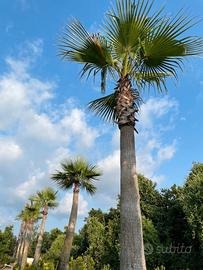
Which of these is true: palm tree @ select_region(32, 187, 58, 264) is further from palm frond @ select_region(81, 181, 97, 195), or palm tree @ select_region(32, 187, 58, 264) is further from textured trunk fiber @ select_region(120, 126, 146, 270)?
textured trunk fiber @ select_region(120, 126, 146, 270)

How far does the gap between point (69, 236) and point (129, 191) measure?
13.7 meters

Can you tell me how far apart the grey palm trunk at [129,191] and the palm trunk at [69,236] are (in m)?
13.0

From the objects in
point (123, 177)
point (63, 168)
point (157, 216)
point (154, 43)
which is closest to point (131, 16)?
point (154, 43)

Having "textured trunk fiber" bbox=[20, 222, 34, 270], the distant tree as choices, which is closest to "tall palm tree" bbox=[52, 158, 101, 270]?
the distant tree

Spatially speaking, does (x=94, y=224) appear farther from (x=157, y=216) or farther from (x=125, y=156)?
(x=125, y=156)

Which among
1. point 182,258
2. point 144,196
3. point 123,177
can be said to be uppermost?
point 144,196

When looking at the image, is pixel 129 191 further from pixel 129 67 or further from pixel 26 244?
pixel 26 244

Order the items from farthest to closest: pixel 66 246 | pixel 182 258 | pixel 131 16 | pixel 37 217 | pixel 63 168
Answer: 1. pixel 37 217
2. pixel 182 258
3. pixel 63 168
4. pixel 66 246
5. pixel 131 16

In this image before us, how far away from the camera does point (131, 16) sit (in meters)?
5.84

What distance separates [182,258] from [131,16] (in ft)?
66.0

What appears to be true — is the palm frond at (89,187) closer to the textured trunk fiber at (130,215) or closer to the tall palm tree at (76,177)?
the tall palm tree at (76,177)

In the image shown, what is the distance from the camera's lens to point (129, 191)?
4.90 metres

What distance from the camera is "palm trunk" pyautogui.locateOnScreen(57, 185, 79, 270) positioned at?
16.8m

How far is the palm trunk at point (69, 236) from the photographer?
16767mm
